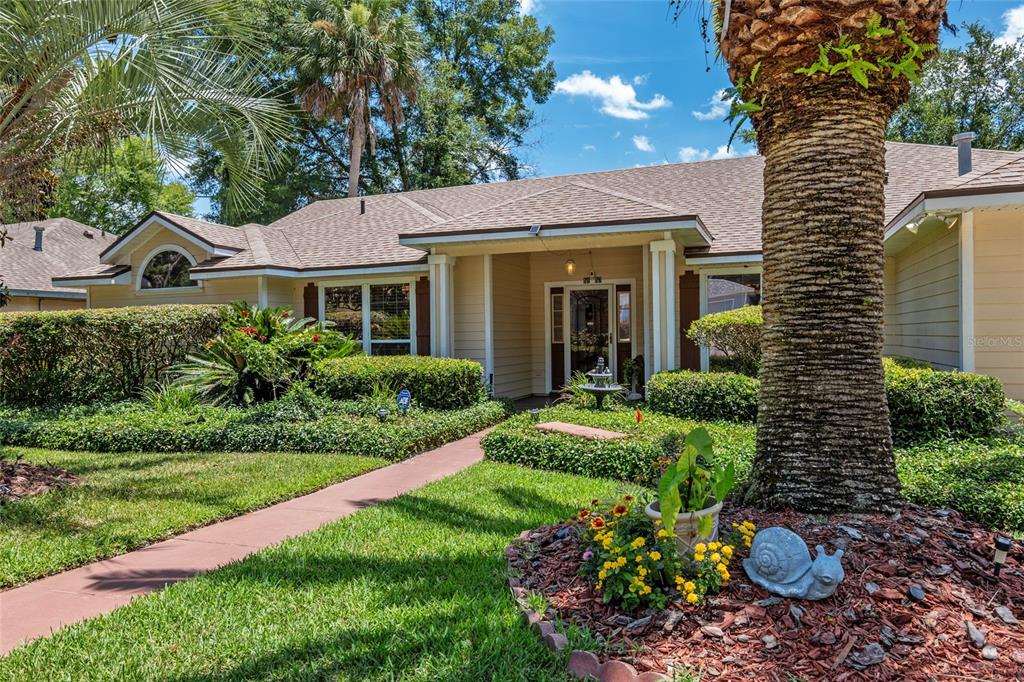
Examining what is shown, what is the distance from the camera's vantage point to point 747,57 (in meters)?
4.29

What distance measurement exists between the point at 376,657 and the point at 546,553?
1.32m

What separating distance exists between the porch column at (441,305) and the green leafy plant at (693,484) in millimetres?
8802

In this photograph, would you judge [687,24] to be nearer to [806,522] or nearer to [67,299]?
[806,522]

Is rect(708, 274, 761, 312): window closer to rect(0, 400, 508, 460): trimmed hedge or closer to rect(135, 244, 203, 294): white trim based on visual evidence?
rect(0, 400, 508, 460): trimmed hedge

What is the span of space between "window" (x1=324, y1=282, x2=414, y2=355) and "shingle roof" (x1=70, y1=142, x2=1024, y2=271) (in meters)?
0.70

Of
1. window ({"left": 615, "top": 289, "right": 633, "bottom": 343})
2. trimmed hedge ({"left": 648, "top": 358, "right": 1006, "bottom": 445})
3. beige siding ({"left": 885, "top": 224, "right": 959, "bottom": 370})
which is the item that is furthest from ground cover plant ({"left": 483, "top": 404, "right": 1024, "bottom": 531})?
window ({"left": 615, "top": 289, "right": 633, "bottom": 343})

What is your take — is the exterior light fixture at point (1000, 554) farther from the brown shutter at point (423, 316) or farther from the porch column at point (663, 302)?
the brown shutter at point (423, 316)

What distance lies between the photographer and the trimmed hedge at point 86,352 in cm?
1136

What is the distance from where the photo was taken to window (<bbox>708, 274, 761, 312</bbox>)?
11562mm

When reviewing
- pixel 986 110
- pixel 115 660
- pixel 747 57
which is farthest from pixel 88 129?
pixel 986 110

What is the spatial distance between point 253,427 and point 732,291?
8.90 meters

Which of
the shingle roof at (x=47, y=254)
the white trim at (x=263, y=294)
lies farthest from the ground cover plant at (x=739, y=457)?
the shingle roof at (x=47, y=254)

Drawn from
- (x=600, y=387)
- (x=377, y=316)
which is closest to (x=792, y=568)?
(x=600, y=387)

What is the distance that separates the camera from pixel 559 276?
1374 centimetres
